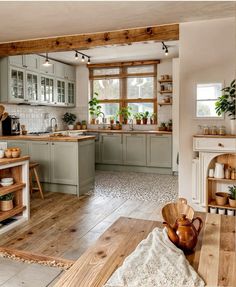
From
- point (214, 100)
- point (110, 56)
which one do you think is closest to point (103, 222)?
point (214, 100)

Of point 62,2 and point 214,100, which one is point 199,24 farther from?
point 62,2

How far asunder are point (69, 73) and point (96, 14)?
13.9 ft

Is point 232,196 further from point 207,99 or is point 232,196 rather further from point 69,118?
point 69,118

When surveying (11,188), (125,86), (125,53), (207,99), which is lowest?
(11,188)

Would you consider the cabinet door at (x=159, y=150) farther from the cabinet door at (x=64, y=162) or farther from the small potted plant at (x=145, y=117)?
the cabinet door at (x=64, y=162)

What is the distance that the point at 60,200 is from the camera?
4457 millimetres

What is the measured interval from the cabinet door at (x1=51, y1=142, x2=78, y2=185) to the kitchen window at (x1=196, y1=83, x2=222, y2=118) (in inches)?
77.7

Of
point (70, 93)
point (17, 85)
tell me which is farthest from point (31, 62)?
point (70, 93)

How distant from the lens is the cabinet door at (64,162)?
468 cm

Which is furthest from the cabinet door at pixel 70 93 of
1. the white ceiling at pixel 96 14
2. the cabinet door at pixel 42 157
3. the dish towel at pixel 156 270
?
the dish towel at pixel 156 270

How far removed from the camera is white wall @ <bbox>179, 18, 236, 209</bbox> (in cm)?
355

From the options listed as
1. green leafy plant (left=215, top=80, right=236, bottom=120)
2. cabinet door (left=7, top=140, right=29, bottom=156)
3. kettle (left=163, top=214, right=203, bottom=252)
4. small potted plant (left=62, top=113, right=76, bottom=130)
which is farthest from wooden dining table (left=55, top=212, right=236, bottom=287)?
small potted plant (left=62, top=113, right=76, bottom=130)

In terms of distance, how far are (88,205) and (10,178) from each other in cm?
125

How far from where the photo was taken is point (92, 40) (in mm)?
4152
